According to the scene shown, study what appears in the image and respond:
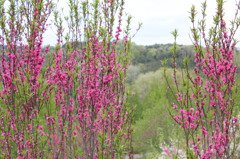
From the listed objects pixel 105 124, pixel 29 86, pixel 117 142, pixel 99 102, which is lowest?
pixel 117 142

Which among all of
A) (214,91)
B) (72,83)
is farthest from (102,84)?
(214,91)

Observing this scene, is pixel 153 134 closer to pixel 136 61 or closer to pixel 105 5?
pixel 105 5

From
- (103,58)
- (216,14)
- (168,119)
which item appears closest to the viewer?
(216,14)

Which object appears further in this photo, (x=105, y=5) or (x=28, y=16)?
(x=105, y=5)

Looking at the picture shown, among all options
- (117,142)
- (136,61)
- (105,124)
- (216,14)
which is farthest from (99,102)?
(136,61)

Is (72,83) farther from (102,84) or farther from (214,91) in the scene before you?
(214,91)

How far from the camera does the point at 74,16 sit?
476cm

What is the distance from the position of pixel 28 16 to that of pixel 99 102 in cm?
213

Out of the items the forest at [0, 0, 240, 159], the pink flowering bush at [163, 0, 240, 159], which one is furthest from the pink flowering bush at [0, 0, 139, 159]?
the pink flowering bush at [163, 0, 240, 159]

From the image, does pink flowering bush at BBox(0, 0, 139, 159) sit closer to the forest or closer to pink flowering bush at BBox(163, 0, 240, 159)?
the forest

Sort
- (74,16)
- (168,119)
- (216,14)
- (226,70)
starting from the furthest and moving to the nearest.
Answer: (168,119) → (74,16) → (216,14) → (226,70)

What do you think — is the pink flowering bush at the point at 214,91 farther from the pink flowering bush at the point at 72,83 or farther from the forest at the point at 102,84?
the pink flowering bush at the point at 72,83

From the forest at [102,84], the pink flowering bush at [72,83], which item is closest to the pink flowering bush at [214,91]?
the forest at [102,84]

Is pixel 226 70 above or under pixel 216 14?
under
